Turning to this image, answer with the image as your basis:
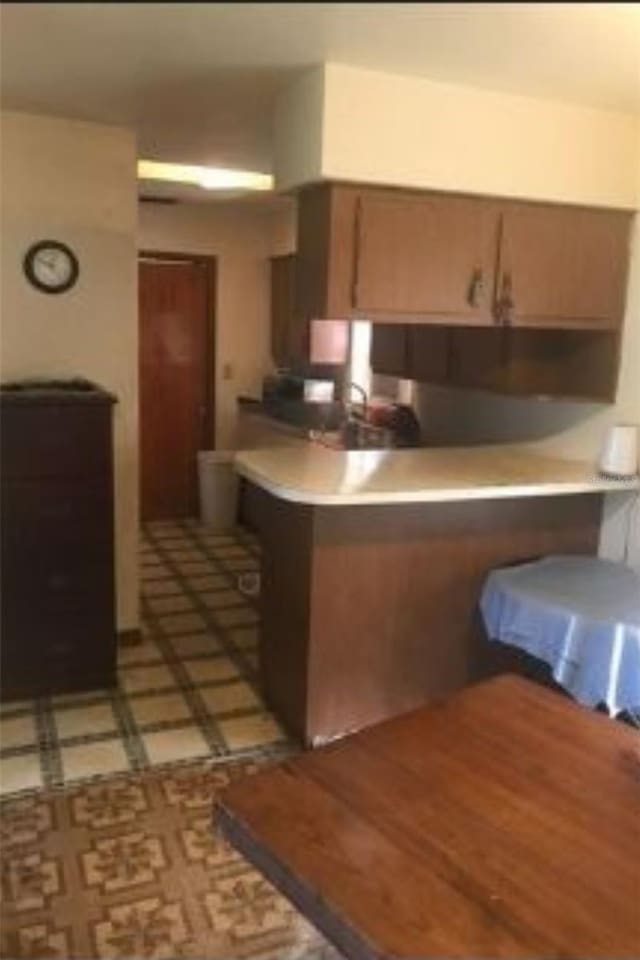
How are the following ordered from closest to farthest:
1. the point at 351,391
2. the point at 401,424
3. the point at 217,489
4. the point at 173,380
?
the point at 401,424 → the point at 351,391 → the point at 217,489 → the point at 173,380

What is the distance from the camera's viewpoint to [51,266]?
3.20 m

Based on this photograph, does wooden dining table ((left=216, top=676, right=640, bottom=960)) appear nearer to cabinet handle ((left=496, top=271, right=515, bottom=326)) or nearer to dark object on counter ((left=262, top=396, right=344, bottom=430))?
cabinet handle ((left=496, top=271, right=515, bottom=326))

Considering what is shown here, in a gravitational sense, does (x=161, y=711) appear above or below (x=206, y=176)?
below

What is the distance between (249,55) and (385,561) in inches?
62.9

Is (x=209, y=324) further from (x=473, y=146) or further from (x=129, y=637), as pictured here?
(x=473, y=146)

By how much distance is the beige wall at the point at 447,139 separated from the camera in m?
2.23

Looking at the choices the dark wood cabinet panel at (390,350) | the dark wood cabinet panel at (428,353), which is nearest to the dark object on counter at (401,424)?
the dark wood cabinet panel at (390,350)

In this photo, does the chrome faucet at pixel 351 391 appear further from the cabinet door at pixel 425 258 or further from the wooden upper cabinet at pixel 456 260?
the cabinet door at pixel 425 258

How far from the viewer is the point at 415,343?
404 centimetres

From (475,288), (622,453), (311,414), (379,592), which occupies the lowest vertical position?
(379,592)

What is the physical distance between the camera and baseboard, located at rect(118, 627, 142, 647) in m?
3.63

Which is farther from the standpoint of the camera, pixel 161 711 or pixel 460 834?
pixel 161 711

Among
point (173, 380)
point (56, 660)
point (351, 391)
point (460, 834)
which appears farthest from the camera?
point (173, 380)

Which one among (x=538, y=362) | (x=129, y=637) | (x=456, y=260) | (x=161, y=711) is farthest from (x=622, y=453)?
(x=129, y=637)
